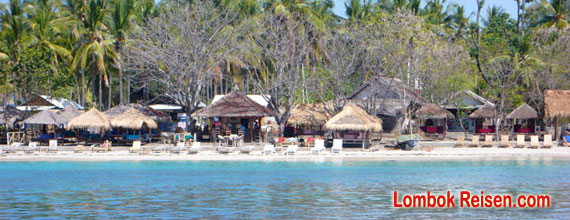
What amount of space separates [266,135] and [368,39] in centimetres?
845

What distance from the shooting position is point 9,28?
52.7 m

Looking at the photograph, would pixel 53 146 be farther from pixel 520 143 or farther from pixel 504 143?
pixel 520 143

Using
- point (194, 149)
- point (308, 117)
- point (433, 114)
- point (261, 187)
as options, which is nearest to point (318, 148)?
point (194, 149)

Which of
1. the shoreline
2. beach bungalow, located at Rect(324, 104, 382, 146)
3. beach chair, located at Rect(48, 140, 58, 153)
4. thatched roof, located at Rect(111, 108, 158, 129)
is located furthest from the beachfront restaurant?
beach chair, located at Rect(48, 140, 58, 153)

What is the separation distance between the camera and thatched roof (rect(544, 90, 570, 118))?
40312mm

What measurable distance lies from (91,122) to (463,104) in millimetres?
26009

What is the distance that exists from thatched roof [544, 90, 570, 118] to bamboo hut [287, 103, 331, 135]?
11.8 metres

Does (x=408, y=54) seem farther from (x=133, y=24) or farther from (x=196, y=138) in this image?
(x=133, y=24)

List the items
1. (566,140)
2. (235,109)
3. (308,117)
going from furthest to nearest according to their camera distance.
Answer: (308,117), (235,109), (566,140)

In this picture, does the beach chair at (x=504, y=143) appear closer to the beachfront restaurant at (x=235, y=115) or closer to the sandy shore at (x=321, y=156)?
the sandy shore at (x=321, y=156)

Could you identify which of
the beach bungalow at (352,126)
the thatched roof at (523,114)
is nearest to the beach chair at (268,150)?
the beach bungalow at (352,126)

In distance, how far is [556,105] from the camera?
134 ft

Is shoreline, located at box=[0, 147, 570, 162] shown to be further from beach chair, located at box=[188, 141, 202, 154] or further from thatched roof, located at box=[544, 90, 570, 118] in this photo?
thatched roof, located at box=[544, 90, 570, 118]

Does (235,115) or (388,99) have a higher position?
(388,99)
